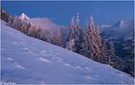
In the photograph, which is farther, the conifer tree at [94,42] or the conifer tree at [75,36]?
the conifer tree at [75,36]

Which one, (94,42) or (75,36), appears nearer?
(94,42)

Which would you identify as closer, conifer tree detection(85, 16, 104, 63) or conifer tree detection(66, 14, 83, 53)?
conifer tree detection(85, 16, 104, 63)

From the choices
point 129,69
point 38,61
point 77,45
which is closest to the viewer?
point 38,61

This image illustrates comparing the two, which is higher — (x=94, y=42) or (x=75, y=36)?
(x=75, y=36)

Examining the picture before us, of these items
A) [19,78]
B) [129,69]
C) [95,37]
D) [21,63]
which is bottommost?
[19,78]

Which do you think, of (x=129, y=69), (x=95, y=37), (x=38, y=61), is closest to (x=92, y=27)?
(x=95, y=37)

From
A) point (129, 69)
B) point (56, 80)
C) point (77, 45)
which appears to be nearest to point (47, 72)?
point (56, 80)

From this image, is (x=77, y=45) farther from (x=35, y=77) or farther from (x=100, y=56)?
→ (x=35, y=77)

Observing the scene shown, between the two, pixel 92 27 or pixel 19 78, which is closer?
pixel 19 78

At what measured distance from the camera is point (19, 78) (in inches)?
312

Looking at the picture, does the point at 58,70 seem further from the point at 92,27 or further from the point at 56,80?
the point at 92,27

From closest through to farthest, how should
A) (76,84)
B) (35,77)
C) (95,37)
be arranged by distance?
(35,77)
(76,84)
(95,37)

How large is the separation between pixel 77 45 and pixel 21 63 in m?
42.9

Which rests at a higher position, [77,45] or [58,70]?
[77,45]
